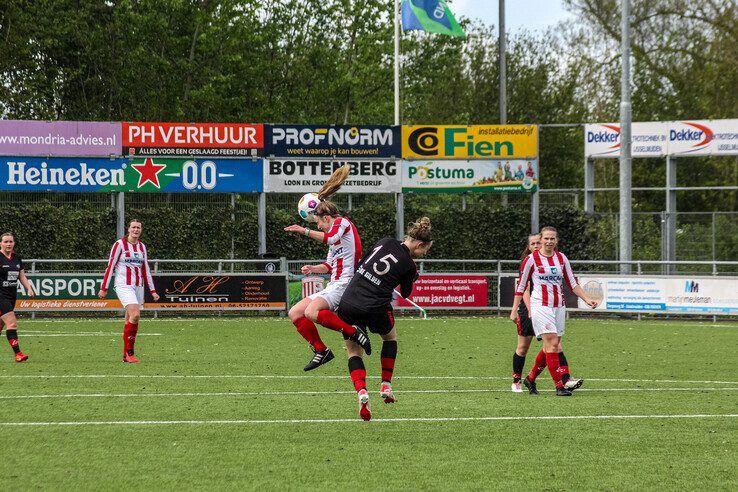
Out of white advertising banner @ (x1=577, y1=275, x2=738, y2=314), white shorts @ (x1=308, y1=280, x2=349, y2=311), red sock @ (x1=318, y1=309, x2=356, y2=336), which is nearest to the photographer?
red sock @ (x1=318, y1=309, x2=356, y2=336)

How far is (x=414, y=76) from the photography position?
2051 inches

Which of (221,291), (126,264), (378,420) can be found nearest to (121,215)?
A: (221,291)

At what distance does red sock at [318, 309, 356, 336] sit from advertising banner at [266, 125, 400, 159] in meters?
19.3

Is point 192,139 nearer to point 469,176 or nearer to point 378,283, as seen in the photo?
point 469,176

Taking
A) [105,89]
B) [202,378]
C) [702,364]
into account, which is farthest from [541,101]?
[202,378]

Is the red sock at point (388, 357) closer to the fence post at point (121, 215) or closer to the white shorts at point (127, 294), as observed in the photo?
the white shorts at point (127, 294)

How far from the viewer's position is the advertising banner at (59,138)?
2889 cm

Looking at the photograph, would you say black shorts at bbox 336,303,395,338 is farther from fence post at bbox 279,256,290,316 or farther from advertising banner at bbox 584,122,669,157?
advertising banner at bbox 584,122,669,157

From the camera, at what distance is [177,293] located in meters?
27.4

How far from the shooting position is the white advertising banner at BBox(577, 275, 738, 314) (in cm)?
2598

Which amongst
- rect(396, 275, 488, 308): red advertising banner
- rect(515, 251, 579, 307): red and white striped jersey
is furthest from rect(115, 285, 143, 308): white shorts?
rect(396, 275, 488, 308): red advertising banner

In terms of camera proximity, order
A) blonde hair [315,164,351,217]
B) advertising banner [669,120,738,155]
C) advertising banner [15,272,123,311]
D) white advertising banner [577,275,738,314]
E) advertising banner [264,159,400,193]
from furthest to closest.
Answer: advertising banner [669,120,738,155]
advertising banner [264,159,400,193]
advertising banner [15,272,123,311]
white advertising banner [577,275,738,314]
blonde hair [315,164,351,217]

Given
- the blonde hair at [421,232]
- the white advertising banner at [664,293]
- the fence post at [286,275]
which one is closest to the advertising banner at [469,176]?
the fence post at [286,275]

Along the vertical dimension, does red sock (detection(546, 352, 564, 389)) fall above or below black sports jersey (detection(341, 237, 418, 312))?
below
